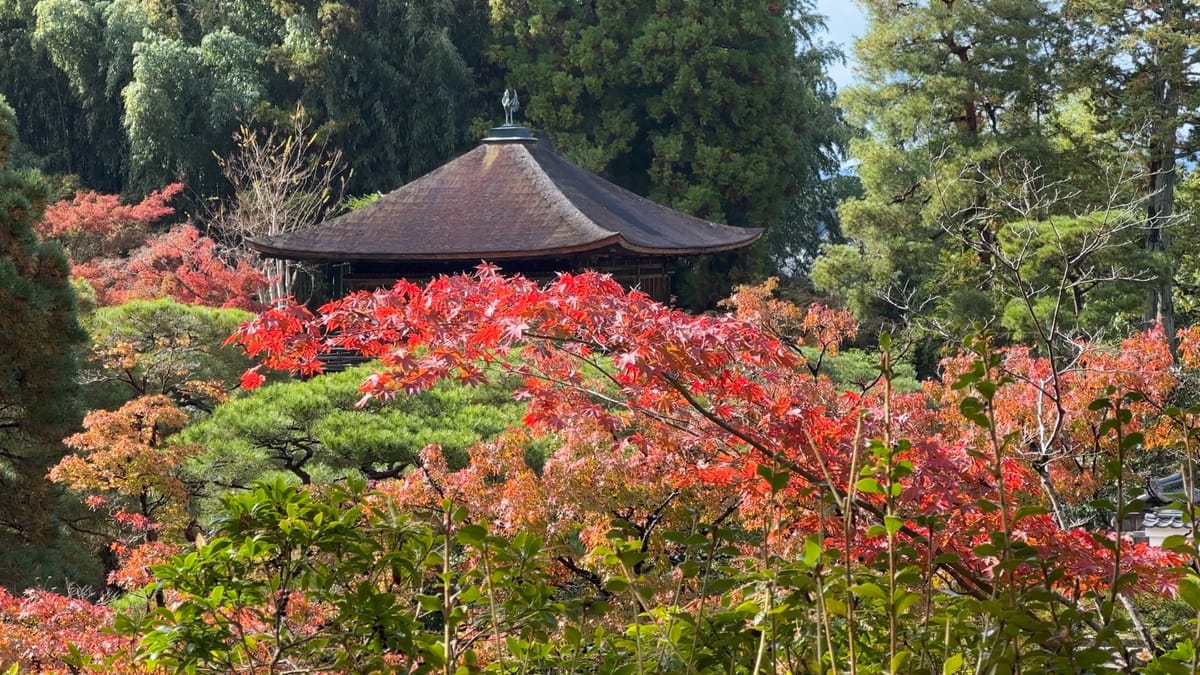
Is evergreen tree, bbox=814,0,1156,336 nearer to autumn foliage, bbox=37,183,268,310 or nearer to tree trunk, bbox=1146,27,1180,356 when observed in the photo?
tree trunk, bbox=1146,27,1180,356

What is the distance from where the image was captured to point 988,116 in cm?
1520

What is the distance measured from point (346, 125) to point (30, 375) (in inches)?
488

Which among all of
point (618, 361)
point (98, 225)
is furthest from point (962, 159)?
point (618, 361)

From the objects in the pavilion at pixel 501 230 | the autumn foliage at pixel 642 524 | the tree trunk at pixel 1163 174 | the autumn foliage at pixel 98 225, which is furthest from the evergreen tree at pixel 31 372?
the tree trunk at pixel 1163 174

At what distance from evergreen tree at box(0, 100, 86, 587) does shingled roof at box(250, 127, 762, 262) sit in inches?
206

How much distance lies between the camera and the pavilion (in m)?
12.8

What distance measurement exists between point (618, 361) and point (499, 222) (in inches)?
411

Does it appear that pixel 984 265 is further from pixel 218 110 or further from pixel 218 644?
pixel 218 644

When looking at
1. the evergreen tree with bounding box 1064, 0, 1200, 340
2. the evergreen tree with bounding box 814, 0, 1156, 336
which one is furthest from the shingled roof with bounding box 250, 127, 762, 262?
the evergreen tree with bounding box 1064, 0, 1200, 340

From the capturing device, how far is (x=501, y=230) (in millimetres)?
13180

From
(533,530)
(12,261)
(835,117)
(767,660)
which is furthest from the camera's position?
(835,117)

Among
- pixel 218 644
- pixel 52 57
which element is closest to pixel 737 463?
pixel 218 644

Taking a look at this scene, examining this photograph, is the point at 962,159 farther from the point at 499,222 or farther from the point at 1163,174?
the point at 499,222

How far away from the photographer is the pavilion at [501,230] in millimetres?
12836
